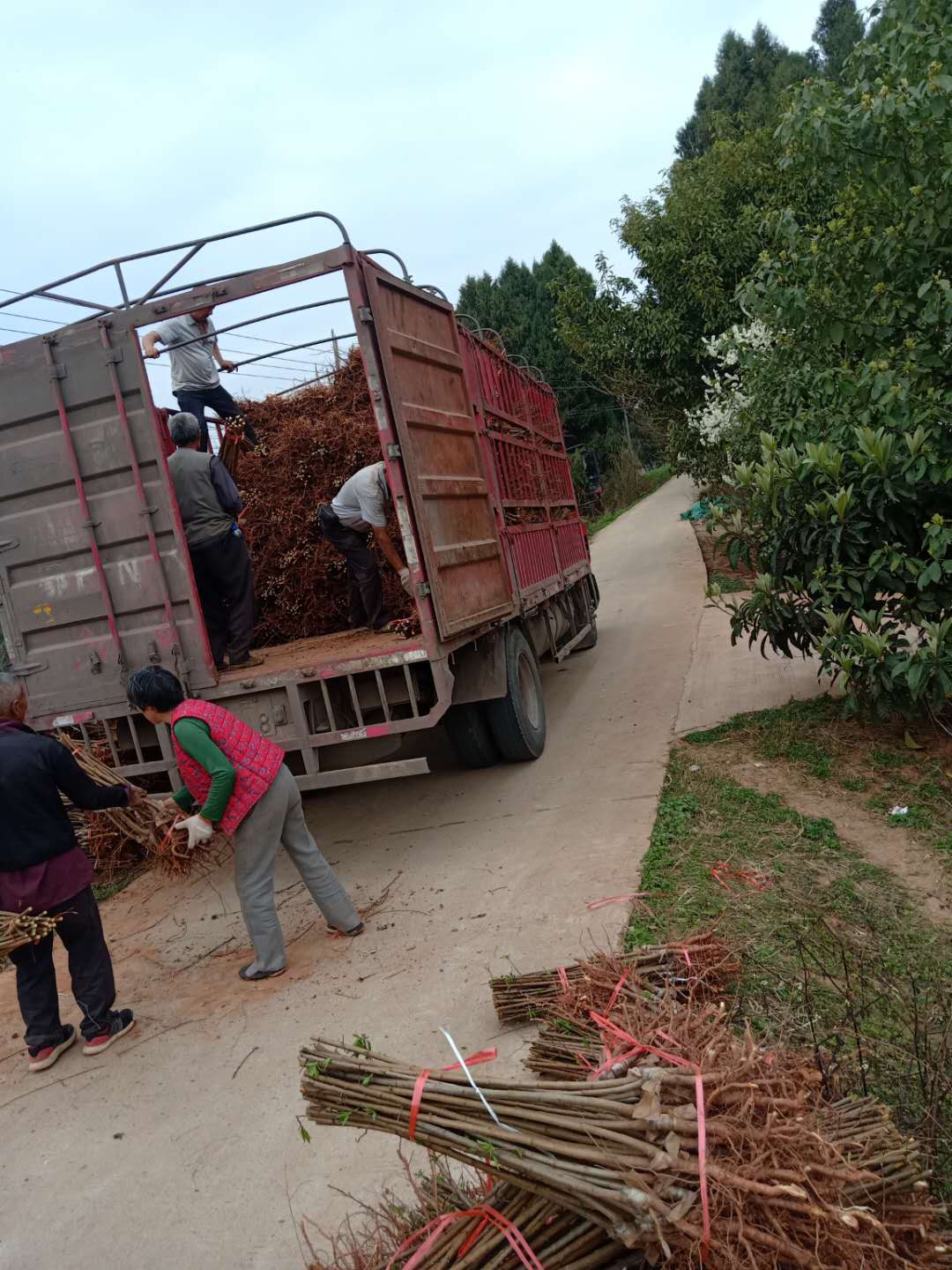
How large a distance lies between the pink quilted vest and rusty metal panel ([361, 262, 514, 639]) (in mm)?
1323

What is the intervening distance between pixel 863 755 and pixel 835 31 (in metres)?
38.9

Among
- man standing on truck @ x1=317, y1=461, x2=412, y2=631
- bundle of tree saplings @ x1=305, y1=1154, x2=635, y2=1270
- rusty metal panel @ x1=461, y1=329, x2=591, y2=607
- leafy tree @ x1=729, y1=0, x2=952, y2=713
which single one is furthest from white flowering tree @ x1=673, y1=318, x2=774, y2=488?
bundle of tree saplings @ x1=305, y1=1154, x2=635, y2=1270

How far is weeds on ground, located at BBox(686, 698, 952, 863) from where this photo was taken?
4629 millimetres

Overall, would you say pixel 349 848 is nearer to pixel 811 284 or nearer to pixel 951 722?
pixel 951 722

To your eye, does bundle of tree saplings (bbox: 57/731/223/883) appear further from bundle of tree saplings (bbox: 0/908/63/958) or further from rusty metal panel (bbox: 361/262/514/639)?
rusty metal panel (bbox: 361/262/514/639)

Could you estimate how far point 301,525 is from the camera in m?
6.78

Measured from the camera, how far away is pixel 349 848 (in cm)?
553

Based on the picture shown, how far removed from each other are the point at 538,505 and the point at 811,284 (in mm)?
3244

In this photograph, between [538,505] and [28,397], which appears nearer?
[28,397]

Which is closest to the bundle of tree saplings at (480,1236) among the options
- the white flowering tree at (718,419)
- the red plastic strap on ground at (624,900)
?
the red plastic strap on ground at (624,900)

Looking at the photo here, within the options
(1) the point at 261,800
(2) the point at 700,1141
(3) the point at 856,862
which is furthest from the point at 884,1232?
(1) the point at 261,800

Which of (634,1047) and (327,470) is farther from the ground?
(327,470)

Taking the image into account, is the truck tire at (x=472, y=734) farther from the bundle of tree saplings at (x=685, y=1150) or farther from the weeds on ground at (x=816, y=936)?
the bundle of tree saplings at (x=685, y=1150)

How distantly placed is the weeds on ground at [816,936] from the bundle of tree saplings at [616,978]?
5.2 inches
